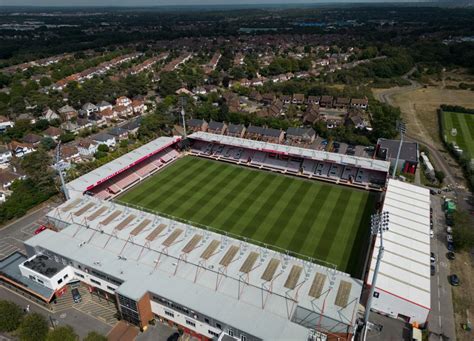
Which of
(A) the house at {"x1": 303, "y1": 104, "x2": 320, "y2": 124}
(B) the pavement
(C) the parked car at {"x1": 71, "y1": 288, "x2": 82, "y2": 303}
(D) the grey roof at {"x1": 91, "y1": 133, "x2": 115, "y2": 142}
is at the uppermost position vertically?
(A) the house at {"x1": 303, "y1": 104, "x2": 320, "y2": 124}

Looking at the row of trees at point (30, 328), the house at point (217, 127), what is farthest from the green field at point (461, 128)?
the row of trees at point (30, 328)

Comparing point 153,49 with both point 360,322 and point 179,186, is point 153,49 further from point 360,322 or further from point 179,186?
point 360,322

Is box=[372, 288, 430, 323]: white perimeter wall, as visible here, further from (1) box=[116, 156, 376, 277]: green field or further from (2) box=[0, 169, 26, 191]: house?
(2) box=[0, 169, 26, 191]: house

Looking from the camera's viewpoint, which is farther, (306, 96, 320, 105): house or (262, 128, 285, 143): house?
(306, 96, 320, 105): house

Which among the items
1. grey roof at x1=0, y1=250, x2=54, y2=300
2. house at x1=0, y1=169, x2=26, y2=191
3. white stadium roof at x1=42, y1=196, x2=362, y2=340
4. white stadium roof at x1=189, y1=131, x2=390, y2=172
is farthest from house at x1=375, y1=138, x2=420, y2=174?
house at x1=0, y1=169, x2=26, y2=191

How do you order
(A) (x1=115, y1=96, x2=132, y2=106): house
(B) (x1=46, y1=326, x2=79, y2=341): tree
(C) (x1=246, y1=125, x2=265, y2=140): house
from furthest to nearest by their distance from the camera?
(A) (x1=115, y1=96, x2=132, y2=106): house, (C) (x1=246, y1=125, x2=265, y2=140): house, (B) (x1=46, y1=326, x2=79, y2=341): tree

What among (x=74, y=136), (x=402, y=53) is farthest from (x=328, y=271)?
(x=402, y=53)

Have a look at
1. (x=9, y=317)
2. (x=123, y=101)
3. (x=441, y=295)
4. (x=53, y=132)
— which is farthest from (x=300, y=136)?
(x=53, y=132)
